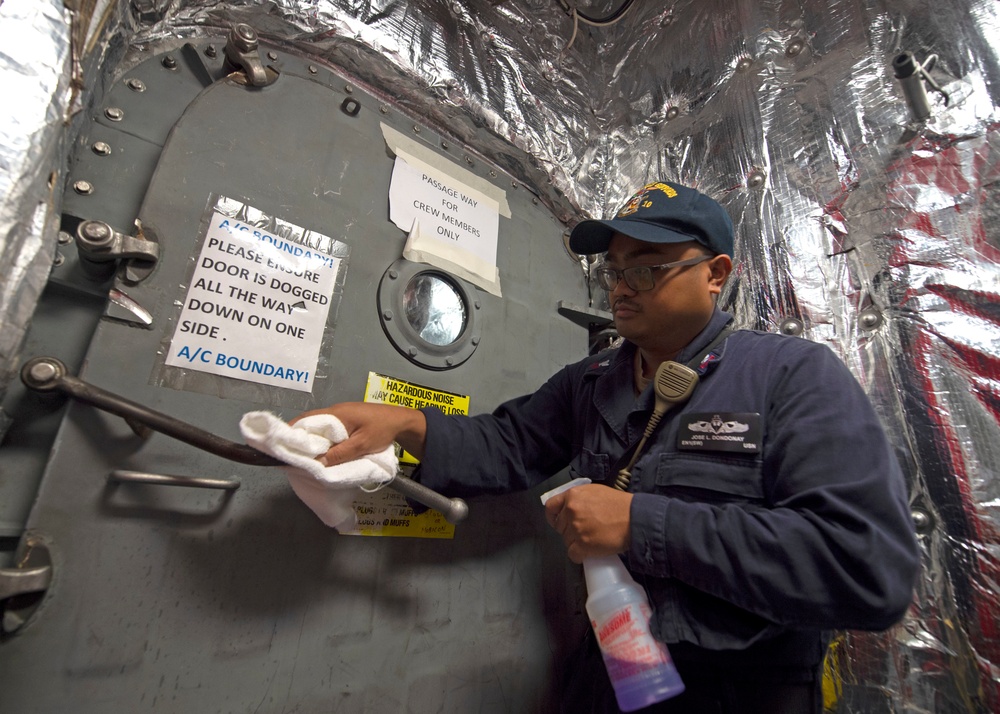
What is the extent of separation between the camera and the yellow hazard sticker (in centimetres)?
74

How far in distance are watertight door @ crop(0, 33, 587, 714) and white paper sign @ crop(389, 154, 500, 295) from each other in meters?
0.01

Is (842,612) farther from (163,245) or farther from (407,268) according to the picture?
(163,245)

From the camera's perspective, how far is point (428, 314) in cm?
91

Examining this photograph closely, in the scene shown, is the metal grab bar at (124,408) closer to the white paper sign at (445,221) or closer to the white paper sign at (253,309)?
the white paper sign at (253,309)

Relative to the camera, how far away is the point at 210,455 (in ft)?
2.06

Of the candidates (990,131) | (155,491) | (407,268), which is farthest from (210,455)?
(990,131)

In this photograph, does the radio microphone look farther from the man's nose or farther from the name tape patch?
the man's nose

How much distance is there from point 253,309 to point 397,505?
0.37 m

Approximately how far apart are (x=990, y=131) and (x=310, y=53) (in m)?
1.19

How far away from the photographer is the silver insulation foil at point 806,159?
2.15 feet

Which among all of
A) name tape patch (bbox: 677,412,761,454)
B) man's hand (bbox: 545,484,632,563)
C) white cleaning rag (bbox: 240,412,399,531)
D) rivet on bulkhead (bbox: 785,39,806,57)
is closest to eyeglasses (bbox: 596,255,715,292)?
name tape patch (bbox: 677,412,761,454)

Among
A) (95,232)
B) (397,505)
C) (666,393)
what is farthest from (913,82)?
(95,232)

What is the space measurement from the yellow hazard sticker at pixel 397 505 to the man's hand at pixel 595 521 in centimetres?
24

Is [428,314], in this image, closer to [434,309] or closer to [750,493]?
[434,309]
